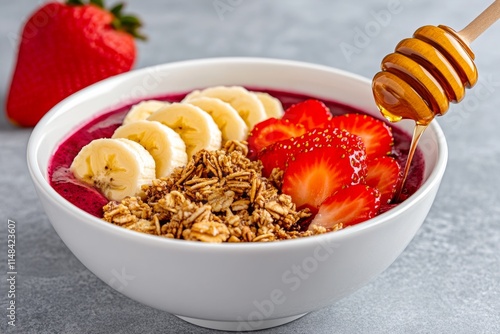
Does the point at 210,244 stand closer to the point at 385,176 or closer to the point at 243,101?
the point at 385,176

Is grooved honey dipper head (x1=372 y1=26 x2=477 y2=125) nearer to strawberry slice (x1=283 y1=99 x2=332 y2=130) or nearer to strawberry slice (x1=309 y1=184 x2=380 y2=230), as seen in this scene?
strawberry slice (x1=309 y1=184 x2=380 y2=230)

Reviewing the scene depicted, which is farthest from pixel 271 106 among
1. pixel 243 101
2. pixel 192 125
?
pixel 192 125

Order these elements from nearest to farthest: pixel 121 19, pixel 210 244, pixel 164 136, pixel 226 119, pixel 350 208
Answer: pixel 210 244 → pixel 350 208 → pixel 164 136 → pixel 226 119 → pixel 121 19

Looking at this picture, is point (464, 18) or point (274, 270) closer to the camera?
point (274, 270)

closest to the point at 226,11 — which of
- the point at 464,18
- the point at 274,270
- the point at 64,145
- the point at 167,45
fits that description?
the point at 167,45

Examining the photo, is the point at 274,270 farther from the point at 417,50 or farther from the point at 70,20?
the point at 70,20

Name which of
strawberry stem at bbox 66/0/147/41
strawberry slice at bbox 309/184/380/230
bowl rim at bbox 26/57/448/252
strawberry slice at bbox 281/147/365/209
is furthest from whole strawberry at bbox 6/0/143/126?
strawberry slice at bbox 309/184/380/230
